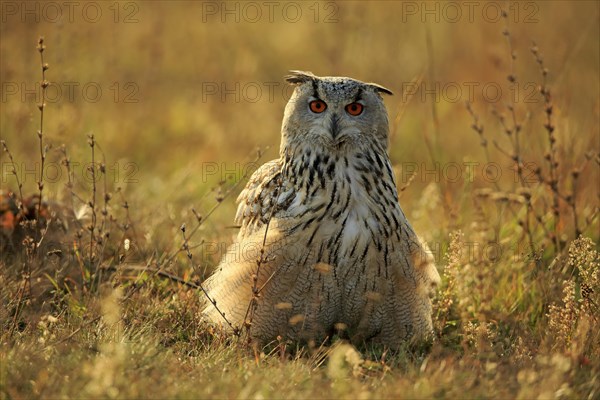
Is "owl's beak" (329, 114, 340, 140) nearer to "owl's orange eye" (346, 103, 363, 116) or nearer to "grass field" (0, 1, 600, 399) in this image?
"owl's orange eye" (346, 103, 363, 116)

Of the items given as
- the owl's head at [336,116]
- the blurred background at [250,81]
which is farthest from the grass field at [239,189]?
the owl's head at [336,116]

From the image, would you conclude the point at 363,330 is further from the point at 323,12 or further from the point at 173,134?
the point at 323,12

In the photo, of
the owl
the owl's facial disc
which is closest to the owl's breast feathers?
the owl

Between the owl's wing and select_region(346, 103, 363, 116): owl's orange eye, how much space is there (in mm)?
510

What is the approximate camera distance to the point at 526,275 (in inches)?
210

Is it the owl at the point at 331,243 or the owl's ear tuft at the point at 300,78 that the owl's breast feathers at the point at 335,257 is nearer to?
the owl at the point at 331,243

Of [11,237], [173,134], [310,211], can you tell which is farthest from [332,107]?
[173,134]

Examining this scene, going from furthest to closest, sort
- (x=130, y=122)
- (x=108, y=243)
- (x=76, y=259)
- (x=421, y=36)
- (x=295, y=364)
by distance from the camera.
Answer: (x=421, y=36)
(x=130, y=122)
(x=108, y=243)
(x=76, y=259)
(x=295, y=364)

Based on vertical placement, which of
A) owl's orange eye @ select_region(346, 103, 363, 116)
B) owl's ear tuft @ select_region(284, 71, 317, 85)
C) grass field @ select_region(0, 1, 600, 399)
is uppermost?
owl's ear tuft @ select_region(284, 71, 317, 85)

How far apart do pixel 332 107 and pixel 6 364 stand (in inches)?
77.1

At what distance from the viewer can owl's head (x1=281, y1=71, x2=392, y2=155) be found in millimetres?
4395

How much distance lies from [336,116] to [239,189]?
3.01 metres

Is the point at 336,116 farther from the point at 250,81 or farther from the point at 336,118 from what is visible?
the point at 250,81

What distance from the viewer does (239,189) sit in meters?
7.31
